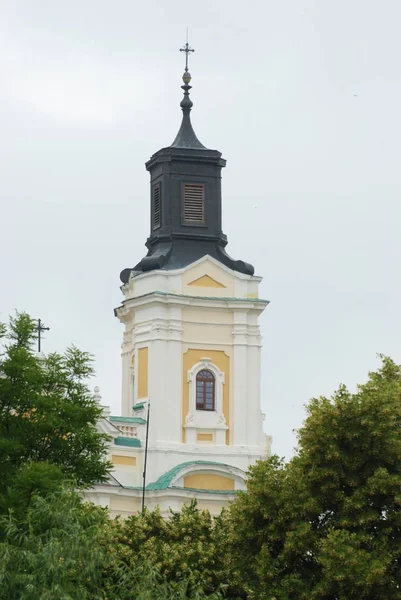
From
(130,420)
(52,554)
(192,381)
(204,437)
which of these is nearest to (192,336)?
(192,381)

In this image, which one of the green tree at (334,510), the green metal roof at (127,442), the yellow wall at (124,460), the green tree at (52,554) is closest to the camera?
the green tree at (52,554)

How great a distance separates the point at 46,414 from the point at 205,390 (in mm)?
25108

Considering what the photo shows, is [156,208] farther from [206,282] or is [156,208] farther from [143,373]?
[143,373]

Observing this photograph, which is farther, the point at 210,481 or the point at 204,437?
the point at 204,437

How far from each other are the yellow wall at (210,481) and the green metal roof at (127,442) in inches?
83.6

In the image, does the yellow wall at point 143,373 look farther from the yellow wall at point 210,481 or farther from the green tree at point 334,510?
the green tree at point 334,510

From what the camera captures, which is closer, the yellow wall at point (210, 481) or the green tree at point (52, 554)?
the green tree at point (52, 554)

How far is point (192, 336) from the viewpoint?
8075 centimetres

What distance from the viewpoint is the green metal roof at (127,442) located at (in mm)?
78688

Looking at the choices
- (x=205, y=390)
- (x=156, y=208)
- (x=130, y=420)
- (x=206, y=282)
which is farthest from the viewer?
(x=156, y=208)

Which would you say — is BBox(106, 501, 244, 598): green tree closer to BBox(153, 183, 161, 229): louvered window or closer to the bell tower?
the bell tower

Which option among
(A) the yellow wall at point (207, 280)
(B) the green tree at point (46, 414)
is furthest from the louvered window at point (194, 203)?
(B) the green tree at point (46, 414)

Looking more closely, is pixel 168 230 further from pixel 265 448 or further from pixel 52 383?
pixel 52 383

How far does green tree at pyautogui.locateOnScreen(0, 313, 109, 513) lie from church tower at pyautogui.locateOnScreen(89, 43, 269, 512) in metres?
21.4
